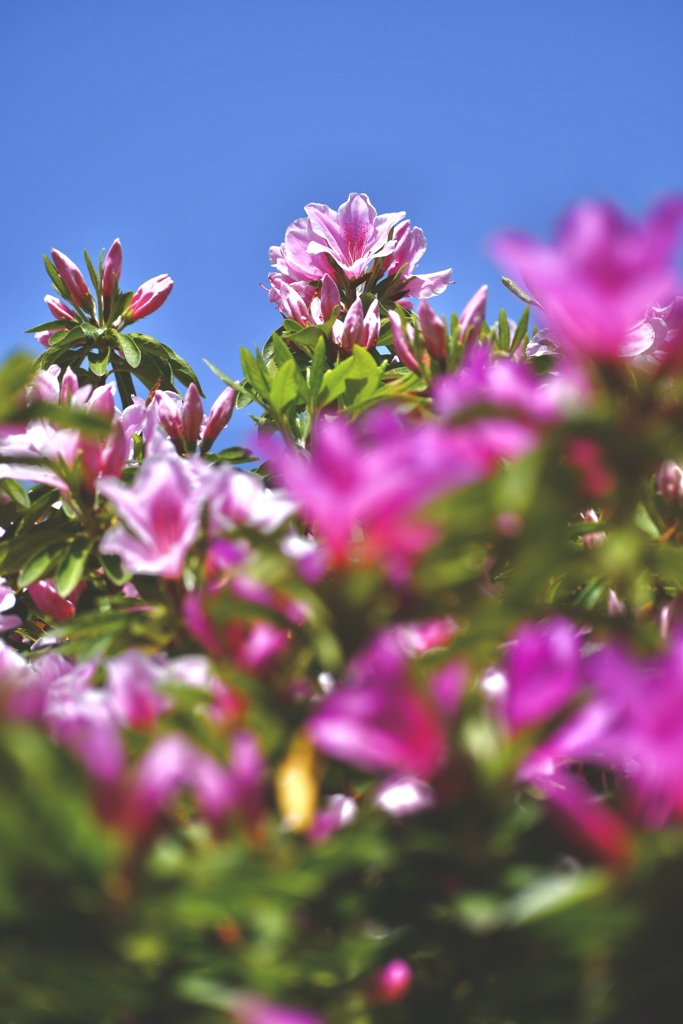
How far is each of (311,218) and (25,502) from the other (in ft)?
3.74

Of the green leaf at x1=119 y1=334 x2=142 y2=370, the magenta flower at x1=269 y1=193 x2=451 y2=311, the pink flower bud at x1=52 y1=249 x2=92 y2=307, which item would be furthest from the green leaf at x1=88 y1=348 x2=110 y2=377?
the magenta flower at x1=269 y1=193 x2=451 y2=311

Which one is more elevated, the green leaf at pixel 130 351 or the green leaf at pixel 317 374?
the green leaf at pixel 130 351

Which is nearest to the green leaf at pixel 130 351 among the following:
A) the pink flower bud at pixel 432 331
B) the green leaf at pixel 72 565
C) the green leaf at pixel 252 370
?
the green leaf at pixel 252 370

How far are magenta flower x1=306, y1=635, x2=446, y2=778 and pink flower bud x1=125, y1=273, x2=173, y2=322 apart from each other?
8.13 feet

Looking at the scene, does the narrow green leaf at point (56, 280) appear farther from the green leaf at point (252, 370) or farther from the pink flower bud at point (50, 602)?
the pink flower bud at point (50, 602)

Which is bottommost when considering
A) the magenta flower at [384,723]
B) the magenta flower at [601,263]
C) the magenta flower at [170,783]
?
the magenta flower at [170,783]

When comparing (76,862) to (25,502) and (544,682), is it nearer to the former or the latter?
(544,682)

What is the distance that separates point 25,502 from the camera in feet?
6.50

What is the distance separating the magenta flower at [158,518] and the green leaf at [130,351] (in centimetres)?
176

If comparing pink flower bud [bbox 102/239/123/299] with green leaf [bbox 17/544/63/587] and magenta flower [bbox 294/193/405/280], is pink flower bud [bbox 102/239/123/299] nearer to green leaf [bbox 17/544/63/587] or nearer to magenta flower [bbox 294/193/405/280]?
magenta flower [bbox 294/193/405/280]

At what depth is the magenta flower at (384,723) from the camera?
757 millimetres

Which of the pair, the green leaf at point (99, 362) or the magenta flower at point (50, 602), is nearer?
the magenta flower at point (50, 602)

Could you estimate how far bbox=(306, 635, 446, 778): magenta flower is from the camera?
2.48 feet

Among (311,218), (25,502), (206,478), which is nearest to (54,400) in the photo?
(25,502)
